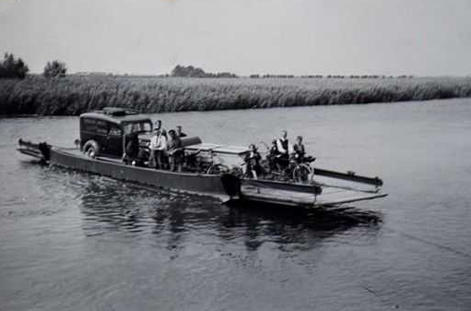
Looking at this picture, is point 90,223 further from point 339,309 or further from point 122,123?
point 339,309

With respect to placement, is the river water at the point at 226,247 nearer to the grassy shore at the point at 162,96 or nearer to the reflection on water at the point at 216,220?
the reflection on water at the point at 216,220

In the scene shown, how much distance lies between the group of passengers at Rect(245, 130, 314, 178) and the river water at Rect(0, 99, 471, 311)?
130 centimetres

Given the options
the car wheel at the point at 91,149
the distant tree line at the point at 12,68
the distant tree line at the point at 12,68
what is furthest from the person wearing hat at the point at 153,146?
the distant tree line at the point at 12,68

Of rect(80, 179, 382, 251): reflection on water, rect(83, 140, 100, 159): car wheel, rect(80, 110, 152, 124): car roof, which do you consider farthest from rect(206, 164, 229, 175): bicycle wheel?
rect(83, 140, 100, 159): car wheel

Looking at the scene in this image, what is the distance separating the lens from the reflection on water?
14336 millimetres

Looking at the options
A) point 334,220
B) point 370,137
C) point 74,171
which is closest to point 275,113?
point 370,137

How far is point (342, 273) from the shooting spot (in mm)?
11812

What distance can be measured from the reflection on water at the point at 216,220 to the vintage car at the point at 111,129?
9.49 feet

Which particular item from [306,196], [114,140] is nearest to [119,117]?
[114,140]

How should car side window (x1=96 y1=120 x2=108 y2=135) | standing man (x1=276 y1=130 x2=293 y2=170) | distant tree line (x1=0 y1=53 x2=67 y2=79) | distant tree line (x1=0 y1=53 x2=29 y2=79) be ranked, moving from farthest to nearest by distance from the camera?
distant tree line (x1=0 y1=53 x2=29 y2=79) → distant tree line (x1=0 y1=53 x2=67 y2=79) → car side window (x1=96 y1=120 x2=108 y2=135) → standing man (x1=276 y1=130 x2=293 y2=170)

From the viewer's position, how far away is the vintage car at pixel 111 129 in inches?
815

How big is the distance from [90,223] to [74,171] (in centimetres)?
777

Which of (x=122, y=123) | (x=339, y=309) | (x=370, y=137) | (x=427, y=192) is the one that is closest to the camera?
(x=339, y=309)

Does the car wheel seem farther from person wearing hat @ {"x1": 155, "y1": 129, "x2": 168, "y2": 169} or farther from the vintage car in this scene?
person wearing hat @ {"x1": 155, "y1": 129, "x2": 168, "y2": 169}
